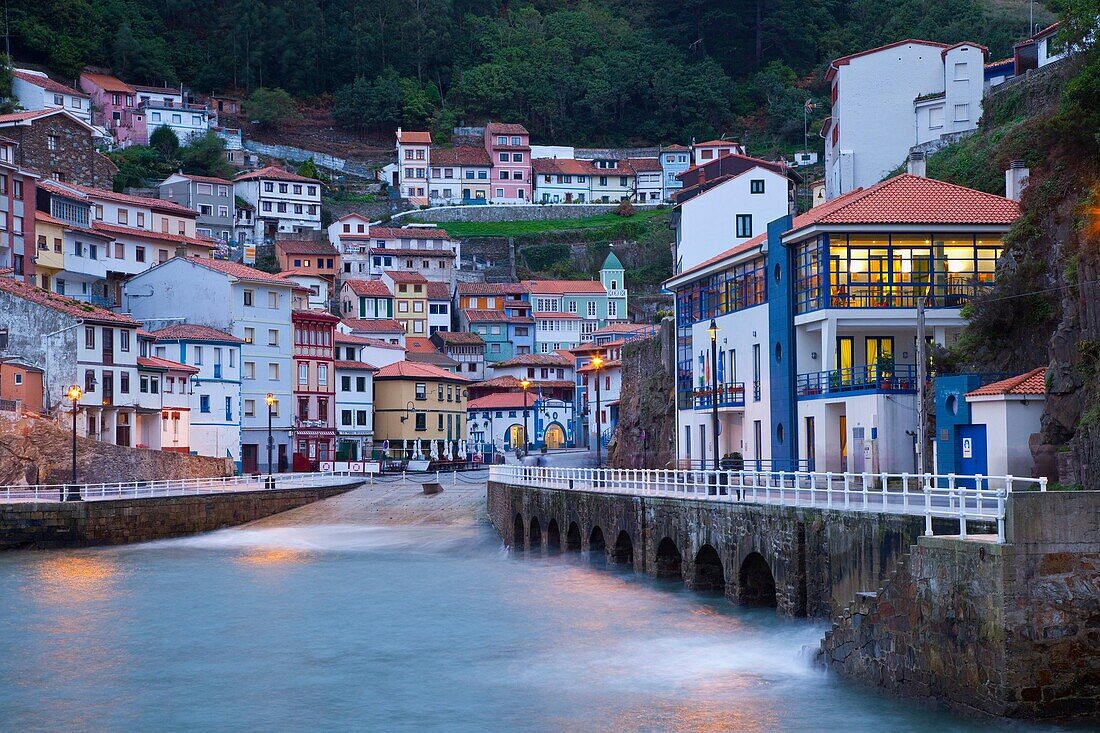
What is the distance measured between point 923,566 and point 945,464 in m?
16.2

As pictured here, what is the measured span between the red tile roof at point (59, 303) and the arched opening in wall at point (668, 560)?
41.3 metres

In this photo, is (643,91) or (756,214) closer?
(756,214)

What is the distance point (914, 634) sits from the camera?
2255 cm

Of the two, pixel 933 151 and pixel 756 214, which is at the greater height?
pixel 933 151

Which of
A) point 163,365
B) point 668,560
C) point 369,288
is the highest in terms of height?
point 369,288

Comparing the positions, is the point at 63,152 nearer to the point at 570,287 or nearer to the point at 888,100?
the point at 570,287

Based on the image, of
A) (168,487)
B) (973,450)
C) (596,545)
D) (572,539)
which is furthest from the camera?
(168,487)

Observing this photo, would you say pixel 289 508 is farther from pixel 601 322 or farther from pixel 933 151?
pixel 601 322

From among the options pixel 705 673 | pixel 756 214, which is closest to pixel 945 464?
pixel 705 673

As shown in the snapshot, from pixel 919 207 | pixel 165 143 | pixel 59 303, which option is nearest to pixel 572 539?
pixel 919 207

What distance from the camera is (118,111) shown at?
158750mm

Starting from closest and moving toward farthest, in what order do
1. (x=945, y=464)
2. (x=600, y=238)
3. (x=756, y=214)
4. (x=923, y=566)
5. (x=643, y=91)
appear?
(x=923, y=566)
(x=945, y=464)
(x=756, y=214)
(x=600, y=238)
(x=643, y=91)

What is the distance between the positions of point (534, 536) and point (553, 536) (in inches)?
80.9

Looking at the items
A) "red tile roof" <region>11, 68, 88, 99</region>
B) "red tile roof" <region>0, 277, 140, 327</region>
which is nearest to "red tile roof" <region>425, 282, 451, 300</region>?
"red tile roof" <region>11, 68, 88, 99</region>
